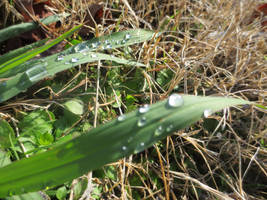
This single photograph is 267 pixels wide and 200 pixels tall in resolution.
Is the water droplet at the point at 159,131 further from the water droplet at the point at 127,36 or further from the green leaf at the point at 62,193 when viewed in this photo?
the water droplet at the point at 127,36

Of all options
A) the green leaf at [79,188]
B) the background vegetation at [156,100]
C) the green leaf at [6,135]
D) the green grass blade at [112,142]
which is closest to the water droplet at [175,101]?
the green grass blade at [112,142]

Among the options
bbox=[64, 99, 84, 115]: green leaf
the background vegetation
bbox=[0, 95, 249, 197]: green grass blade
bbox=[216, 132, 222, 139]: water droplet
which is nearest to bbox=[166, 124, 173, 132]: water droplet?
bbox=[0, 95, 249, 197]: green grass blade

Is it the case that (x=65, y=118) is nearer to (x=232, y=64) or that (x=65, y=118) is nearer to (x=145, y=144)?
(x=145, y=144)

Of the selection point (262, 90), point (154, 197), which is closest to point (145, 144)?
point (154, 197)

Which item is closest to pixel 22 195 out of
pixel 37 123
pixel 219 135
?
pixel 37 123

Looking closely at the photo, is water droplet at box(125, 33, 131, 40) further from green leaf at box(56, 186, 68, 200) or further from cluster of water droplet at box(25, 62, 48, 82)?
green leaf at box(56, 186, 68, 200)
